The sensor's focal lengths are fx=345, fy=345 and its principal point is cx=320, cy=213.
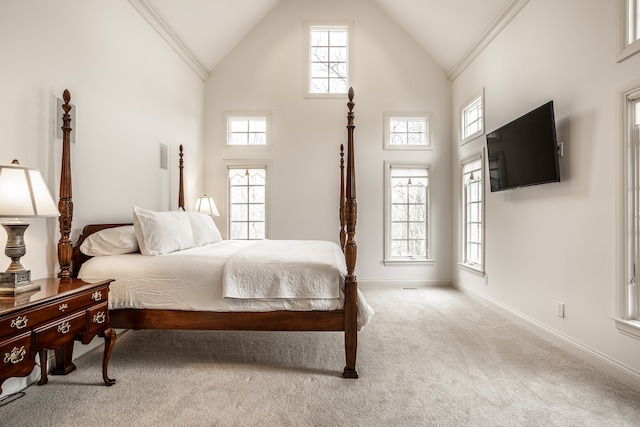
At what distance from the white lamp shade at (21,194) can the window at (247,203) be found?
3.60 meters

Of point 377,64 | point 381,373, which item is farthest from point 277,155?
point 381,373

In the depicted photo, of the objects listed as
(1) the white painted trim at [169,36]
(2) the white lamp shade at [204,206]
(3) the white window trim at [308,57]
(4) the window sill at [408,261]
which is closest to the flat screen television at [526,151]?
(4) the window sill at [408,261]

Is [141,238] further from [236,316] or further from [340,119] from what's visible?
[340,119]

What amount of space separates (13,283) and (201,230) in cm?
188

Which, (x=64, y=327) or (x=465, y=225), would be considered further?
(x=465, y=225)

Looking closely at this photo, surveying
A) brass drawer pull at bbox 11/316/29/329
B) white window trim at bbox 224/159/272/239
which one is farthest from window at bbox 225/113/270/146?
brass drawer pull at bbox 11/316/29/329

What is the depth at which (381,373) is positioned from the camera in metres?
2.38

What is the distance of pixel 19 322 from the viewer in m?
1.57

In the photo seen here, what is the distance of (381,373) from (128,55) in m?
3.65

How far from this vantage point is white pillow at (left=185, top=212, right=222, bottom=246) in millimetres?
3504

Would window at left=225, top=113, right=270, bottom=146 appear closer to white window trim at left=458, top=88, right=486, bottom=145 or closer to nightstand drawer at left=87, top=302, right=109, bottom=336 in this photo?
white window trim at left=458, top=88, right=486, bottom=145

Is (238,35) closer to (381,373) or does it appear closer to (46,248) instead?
(46,248)

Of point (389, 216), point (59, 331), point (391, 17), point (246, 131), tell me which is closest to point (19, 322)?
point (59, 331)

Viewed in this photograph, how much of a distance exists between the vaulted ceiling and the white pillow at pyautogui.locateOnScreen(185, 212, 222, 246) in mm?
2197
